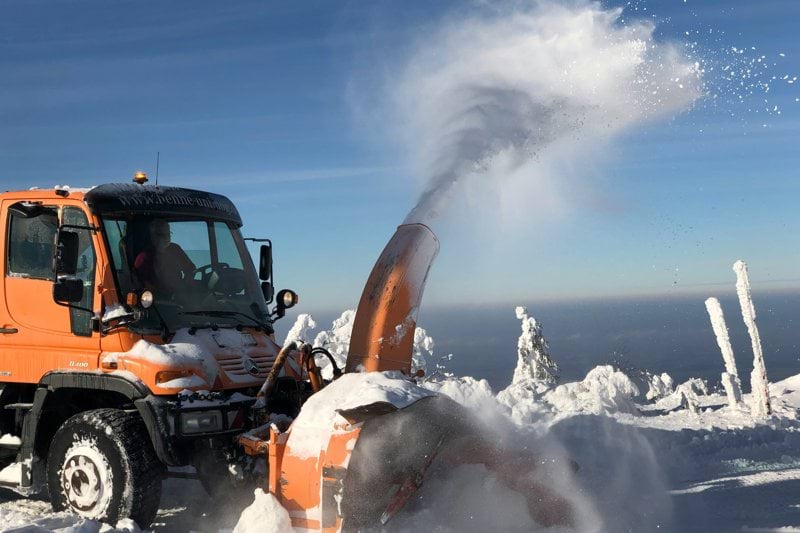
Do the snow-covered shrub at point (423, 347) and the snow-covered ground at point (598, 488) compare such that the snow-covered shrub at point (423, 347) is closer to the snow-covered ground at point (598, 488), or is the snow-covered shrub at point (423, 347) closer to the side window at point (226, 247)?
the snow-covered ground at point (598, 488)

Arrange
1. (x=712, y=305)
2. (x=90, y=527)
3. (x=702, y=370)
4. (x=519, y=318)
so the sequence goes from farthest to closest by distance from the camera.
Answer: (x=702, y=370), (x=519, y=318), (x=712, y=305), (x=90, y=527)

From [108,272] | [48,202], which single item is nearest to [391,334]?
[108,272]

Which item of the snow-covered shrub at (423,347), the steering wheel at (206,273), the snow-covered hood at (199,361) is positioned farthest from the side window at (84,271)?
the snow-covered shrub at (423,347)

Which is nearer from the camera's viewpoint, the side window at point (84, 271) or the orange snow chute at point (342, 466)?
the orange snow chute at point (342, 466)

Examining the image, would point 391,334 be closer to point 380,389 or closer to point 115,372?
point 380,389

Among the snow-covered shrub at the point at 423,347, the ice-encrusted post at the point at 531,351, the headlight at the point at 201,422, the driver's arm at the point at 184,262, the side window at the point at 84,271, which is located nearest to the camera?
the headlight at the point at 201,422

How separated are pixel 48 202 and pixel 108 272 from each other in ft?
3.14

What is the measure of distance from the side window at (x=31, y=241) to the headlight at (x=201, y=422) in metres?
1.90

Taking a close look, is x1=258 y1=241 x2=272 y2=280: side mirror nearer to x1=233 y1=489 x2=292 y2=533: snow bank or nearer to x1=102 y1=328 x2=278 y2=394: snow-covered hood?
x1=102 y1=328 x2=278 y2=394: snow-covered hood

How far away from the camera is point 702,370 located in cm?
19425

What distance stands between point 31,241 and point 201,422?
2.42 meters

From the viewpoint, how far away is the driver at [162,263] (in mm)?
6102

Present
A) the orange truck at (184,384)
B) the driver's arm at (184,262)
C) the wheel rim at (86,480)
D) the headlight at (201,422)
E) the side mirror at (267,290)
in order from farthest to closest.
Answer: the side mirror at (267,290), the driver's arm at (184,262), the wheel rim at (86,480), the headlight at (201,422), the orange truck at (184,384)

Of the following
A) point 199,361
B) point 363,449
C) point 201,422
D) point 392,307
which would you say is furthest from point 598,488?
point 199,361
